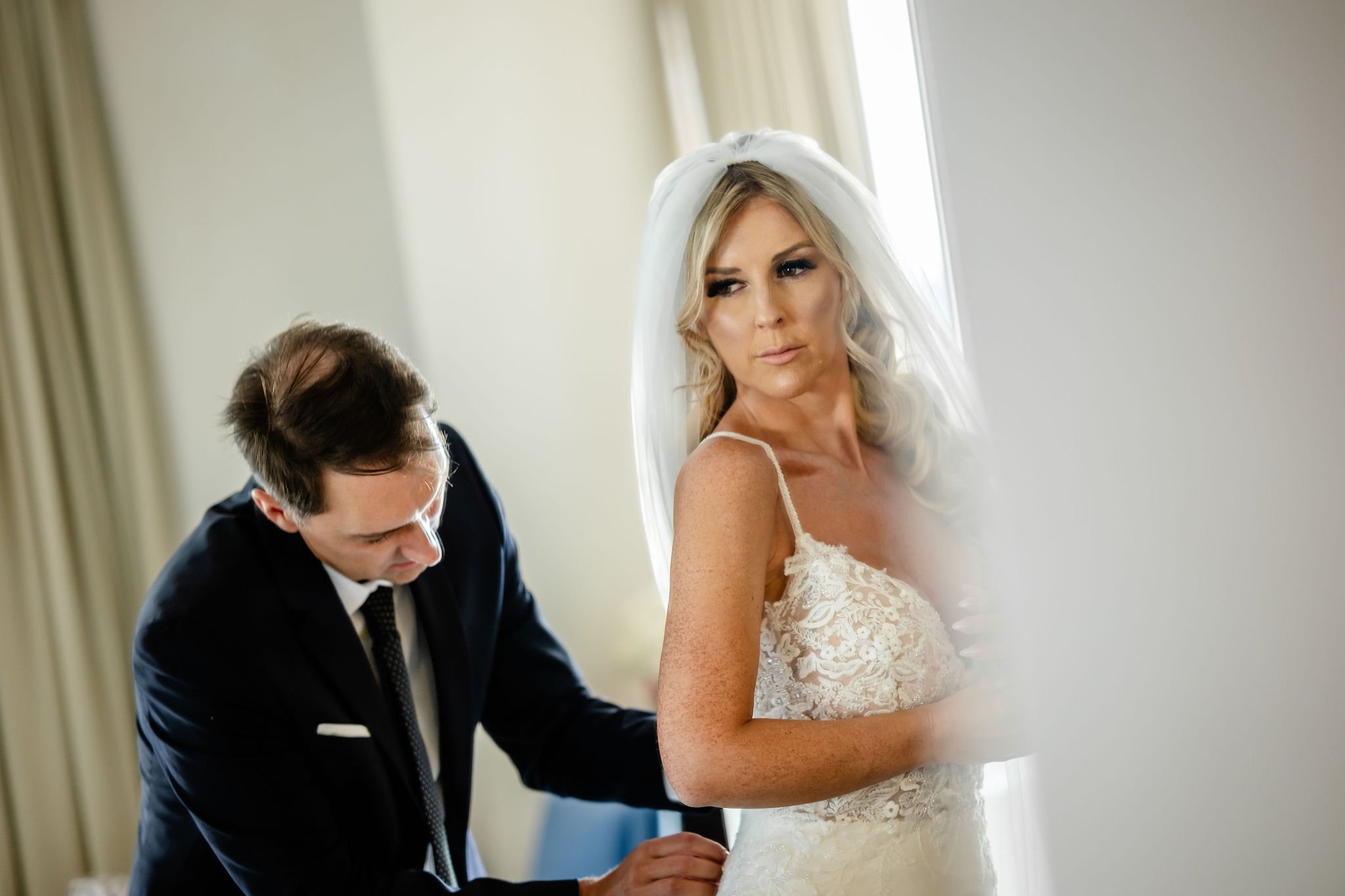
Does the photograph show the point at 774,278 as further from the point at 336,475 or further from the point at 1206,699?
the point at 1206,699

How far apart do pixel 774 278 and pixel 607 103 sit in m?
1.92

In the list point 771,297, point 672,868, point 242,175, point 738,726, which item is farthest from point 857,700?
point 242,175

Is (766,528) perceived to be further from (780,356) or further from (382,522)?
(382,522)

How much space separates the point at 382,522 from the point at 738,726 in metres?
0.66

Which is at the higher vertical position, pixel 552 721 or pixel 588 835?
pixel 552 721

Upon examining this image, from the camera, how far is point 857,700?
45.0 inches

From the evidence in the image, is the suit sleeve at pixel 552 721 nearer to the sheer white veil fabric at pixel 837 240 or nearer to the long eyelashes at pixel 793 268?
the sheer white veil fabric at pixel 837 240

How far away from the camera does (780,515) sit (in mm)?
1194

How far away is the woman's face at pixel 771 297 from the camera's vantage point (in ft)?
3.94

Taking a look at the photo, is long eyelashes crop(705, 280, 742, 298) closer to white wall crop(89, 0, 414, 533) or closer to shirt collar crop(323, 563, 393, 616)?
shirt collar crop(323, 563, 393, 616)

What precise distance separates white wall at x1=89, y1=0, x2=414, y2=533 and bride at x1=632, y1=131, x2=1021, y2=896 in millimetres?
Result: 1896

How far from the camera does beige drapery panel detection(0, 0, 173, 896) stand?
109 inches

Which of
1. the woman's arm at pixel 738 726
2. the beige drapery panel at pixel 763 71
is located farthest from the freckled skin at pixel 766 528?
the beige drapery panel at pixel 763 71

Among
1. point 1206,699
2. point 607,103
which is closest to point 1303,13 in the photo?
point 1206,699
